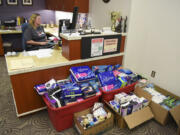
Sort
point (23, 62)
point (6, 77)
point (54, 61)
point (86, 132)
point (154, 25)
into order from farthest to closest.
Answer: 1. point (6, 77)
2. point (154, 25)
3. point (54, 61)
4. point (23, 62)
5. point (86, 132)

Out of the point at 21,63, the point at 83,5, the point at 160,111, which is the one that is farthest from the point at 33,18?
the point at 160,111

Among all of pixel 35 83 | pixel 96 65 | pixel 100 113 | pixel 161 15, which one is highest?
pixel 161 15

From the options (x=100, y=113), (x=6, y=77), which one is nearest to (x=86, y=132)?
(x=100, y=113)

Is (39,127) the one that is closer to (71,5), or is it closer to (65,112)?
(65,112)

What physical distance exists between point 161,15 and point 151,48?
518 millimetres

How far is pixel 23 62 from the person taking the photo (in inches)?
78.2

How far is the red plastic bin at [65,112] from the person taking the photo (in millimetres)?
1768

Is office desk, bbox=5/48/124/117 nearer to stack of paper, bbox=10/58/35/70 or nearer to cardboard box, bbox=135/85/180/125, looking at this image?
stack of paper, bbox=10/58/35/70

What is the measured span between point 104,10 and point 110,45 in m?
1.00

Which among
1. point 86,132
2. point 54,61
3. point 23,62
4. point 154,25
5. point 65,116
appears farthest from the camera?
point 154,25

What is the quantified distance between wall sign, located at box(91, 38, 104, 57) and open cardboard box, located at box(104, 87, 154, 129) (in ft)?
2.46

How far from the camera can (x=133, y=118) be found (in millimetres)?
1925

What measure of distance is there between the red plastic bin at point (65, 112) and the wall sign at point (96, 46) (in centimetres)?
65

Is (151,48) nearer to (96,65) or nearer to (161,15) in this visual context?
(161,15)
